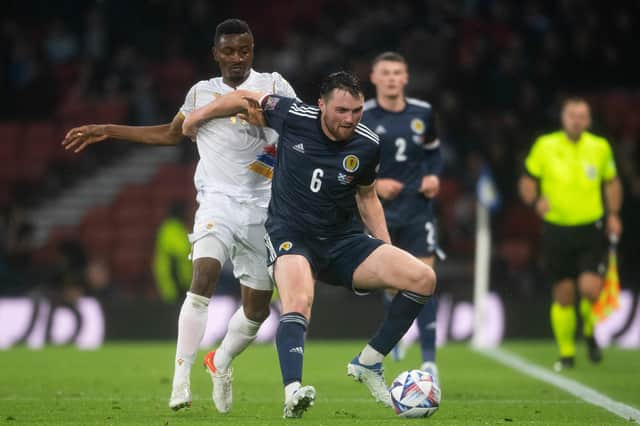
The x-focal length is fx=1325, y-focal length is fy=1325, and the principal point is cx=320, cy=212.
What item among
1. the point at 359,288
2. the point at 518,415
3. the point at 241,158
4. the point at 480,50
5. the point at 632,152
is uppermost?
the point at 480,50

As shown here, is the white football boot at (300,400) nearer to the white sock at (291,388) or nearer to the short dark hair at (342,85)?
the white sock at (291,388)

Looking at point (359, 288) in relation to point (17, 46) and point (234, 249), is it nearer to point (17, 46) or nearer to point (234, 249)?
point (234, 249)

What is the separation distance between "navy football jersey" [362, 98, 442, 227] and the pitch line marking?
159 centimetres

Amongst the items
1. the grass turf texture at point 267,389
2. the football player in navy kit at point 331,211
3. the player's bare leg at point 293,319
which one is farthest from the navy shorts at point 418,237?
the player's bare leg at point 293,319

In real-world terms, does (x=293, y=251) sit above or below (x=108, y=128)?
below

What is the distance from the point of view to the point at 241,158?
763 centimetres

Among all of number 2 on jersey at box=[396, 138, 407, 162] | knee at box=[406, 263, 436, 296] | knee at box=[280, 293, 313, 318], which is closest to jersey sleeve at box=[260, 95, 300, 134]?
knee at box=[280, 293, 313, 318]

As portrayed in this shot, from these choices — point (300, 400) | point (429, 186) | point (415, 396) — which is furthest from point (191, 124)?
point (429, 186)

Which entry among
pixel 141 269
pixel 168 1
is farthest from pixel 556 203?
pixel 168 1

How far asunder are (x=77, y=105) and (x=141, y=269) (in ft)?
11.6

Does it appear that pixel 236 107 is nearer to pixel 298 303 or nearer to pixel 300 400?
pixel 298 303

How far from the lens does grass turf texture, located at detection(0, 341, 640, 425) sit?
7133 mm

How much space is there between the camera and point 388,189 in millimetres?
9617

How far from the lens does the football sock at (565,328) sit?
37.0 feet
